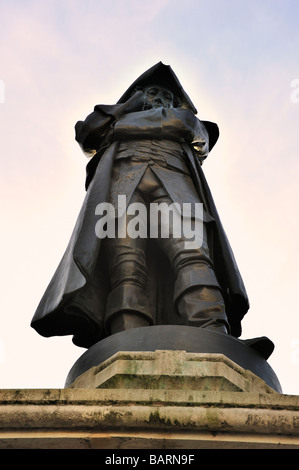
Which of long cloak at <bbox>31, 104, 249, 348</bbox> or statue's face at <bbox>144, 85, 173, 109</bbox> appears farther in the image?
statue's face at <bbox>144, 85, 173, 109</bbox>

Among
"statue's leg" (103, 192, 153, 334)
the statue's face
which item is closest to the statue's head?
the statue's face

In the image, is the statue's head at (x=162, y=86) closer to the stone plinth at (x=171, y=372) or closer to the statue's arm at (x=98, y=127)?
the statue's arm at (x=98, y=127)

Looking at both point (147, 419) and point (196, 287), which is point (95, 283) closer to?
point (196, 287)

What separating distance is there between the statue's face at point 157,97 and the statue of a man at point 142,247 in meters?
0.25

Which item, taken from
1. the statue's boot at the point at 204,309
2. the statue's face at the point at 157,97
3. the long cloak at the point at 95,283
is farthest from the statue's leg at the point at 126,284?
the statue's face at the point at 157,97

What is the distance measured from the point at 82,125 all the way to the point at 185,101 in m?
1.31

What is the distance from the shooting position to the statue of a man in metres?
4.72

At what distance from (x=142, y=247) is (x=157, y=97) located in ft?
7.54

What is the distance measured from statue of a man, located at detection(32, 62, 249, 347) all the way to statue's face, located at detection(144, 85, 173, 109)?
249mm

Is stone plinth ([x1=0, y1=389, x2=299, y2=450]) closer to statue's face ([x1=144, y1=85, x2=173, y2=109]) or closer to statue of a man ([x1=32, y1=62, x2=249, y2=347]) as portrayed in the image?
statue of a man ([x1=32, y1=62, x2=249, y2=347])

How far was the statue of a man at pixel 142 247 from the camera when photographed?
4.72 metres

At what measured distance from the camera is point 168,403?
10.5ft

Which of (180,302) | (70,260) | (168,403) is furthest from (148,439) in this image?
(70,260)

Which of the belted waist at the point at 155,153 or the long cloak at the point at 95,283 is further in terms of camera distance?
the belted waist at the point at 155,153
